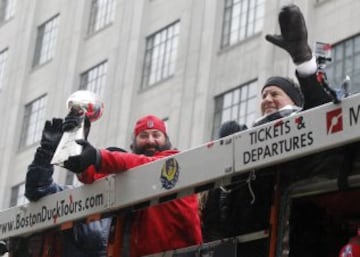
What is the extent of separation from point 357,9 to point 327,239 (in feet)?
61.1

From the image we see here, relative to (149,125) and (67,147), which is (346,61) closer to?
(149,125)

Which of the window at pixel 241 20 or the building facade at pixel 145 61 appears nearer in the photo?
the building facade at pixel 145 61

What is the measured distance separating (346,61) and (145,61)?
9.03m

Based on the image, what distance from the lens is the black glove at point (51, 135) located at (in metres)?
6.96

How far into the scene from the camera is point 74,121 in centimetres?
655

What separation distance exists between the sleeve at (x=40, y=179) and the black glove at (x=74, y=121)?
1.41 feet

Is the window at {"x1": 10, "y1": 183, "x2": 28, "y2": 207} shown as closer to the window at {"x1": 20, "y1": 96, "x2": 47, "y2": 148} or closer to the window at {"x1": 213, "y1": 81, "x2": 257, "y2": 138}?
the window at {"x1": 20, "y1": 96, "x2": 47, "y2": 148}

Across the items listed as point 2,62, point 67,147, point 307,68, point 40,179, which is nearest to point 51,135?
point 40,179

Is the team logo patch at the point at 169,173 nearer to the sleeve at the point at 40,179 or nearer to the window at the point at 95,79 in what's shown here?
the sleeve at the point at 40,179

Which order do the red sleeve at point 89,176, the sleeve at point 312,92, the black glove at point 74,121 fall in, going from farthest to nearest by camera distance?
1. the black glove at point 74,121
2. the red sleeve at point 89,176
3. the sleeve at point 312,92

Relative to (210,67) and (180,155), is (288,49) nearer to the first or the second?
(180,155)

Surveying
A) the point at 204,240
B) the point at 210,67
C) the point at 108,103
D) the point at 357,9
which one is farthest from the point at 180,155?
the point at 108,103

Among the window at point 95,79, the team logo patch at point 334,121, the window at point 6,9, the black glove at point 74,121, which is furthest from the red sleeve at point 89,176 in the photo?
the window at point 6,9

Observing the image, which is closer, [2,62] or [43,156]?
[43,156]
